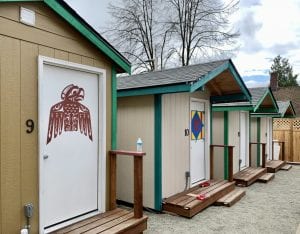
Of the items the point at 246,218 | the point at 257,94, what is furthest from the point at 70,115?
the point at 257,94

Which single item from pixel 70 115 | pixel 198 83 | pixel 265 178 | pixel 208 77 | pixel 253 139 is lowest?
A: pixel 265 178

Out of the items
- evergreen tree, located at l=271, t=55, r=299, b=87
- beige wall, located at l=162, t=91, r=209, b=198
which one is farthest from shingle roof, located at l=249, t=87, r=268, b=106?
evergreen tree, located at l=271, t=55, r=299, b=87

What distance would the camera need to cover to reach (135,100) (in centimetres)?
530

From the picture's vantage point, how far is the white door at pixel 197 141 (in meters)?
6.08

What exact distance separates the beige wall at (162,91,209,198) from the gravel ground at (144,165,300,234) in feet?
2.32

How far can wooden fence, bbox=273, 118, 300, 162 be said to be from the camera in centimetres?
1262

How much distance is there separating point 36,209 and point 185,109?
11.7 ft

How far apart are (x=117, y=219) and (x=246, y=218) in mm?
2507

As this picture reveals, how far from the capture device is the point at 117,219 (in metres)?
3.63

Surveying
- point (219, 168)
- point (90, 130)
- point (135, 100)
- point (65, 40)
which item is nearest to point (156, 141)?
point (135, 100)

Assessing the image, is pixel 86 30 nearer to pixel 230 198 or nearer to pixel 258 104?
pixel 230 198

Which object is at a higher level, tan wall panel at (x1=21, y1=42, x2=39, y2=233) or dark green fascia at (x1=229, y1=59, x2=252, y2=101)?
dark green fascia at (x1=229, y1=59, x2=252, y2=101)

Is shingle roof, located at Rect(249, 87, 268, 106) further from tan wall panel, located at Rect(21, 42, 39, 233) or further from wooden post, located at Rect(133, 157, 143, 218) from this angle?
tan wall panel, located at Rect(21, 42, 39, 233)

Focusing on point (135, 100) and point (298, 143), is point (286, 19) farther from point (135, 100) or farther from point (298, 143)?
point (135, 100)
